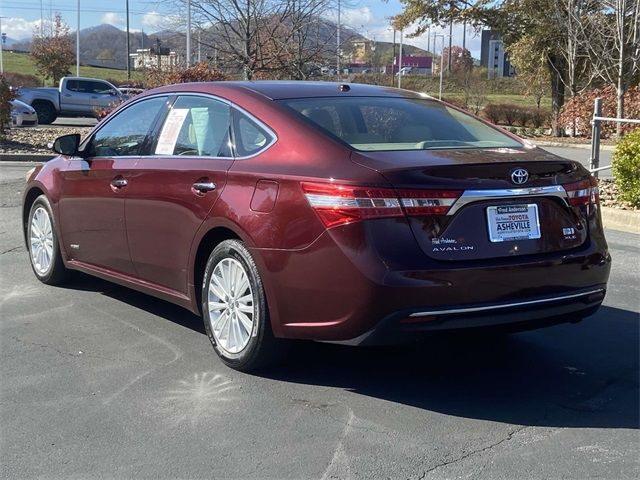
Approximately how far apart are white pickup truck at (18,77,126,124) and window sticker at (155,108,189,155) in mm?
23476

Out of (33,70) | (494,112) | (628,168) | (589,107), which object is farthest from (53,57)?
(628,168)

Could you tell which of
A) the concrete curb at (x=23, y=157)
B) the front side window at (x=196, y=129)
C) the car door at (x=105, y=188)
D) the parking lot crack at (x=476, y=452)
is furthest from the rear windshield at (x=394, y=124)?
the concrete curb at (x=23, y=157)

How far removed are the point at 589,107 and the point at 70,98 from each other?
18323mm

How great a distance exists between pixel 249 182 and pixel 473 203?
47.1 inches

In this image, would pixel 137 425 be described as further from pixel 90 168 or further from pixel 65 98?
pixel 65 98

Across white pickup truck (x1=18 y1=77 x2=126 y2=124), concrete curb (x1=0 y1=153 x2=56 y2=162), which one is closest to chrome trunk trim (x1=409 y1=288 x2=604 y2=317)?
concrete curb (x1=0 y1=153 x2=56 y2=162)

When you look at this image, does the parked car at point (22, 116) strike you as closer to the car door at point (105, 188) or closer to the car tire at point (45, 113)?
the car tire at point (45, 113)

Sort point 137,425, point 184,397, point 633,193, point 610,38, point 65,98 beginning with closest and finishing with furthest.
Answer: point 137,425, point 184,397, point 633,193, point 610,38, point 65,98

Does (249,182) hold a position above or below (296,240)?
above

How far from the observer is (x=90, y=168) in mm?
5770

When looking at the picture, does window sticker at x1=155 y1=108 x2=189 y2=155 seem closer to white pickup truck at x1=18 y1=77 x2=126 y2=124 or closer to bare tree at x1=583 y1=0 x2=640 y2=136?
bare tree at x1=583 y1=0 x2=640 y2=136

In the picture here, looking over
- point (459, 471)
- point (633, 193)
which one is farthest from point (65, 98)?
point (459, 471)

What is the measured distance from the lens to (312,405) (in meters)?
4.11

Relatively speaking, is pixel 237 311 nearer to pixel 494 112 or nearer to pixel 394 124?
pixel 394 124
